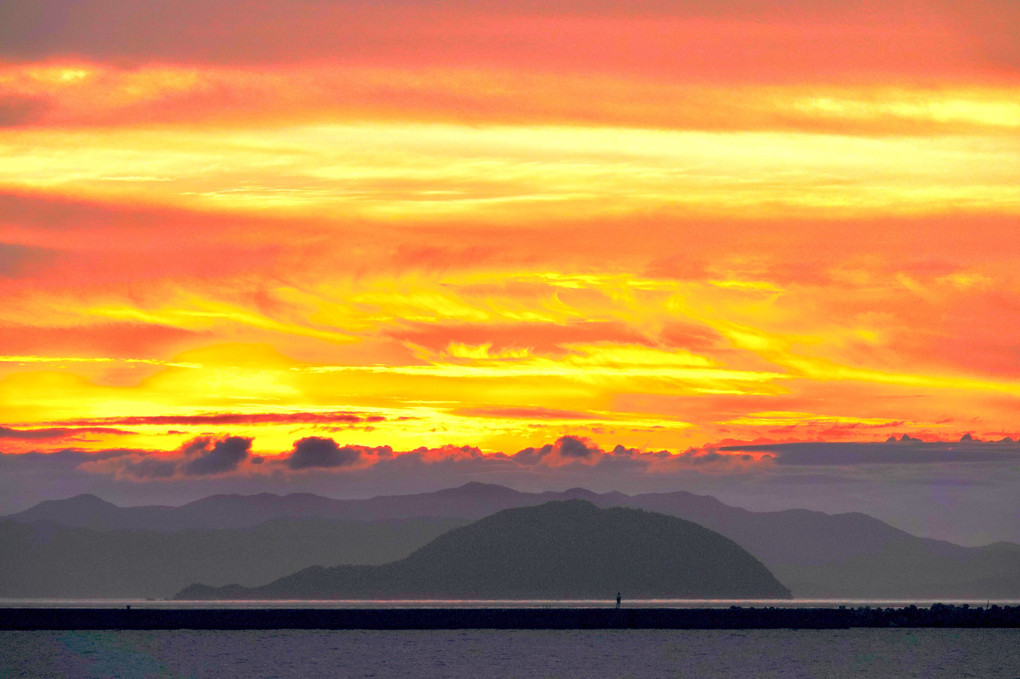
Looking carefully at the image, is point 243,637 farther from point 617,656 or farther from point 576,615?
point 617,656

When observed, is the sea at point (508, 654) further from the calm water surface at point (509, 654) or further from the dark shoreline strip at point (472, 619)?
the dark shoreline strip at point (472, 619)

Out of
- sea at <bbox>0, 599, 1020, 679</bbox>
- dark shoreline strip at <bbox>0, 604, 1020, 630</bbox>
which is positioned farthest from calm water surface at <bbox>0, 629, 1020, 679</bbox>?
dark shoreline strip at <bbox>0, 604, 1020, 630</bbox>

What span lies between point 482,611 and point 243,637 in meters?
30.6

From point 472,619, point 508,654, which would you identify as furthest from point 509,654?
point 472,619

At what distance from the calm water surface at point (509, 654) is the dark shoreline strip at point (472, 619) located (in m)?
1.79

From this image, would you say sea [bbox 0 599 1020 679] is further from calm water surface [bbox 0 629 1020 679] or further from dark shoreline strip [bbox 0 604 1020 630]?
dark shoreline strip [bbox 0 604 1020 630]

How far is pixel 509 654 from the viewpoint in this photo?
141875 mm

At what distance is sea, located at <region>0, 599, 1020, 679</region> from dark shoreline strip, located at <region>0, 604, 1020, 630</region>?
1698 mm

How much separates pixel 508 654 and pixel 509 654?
165 millimetres

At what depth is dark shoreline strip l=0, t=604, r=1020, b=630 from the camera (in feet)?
561

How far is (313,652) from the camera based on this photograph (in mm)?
143500

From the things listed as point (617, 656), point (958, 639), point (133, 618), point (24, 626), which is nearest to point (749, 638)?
point (958, 639)

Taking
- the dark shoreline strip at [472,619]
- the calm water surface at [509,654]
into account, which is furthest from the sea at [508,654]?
the dark shoreline strip at [472,619]

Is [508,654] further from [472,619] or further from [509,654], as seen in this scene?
[472,619]
